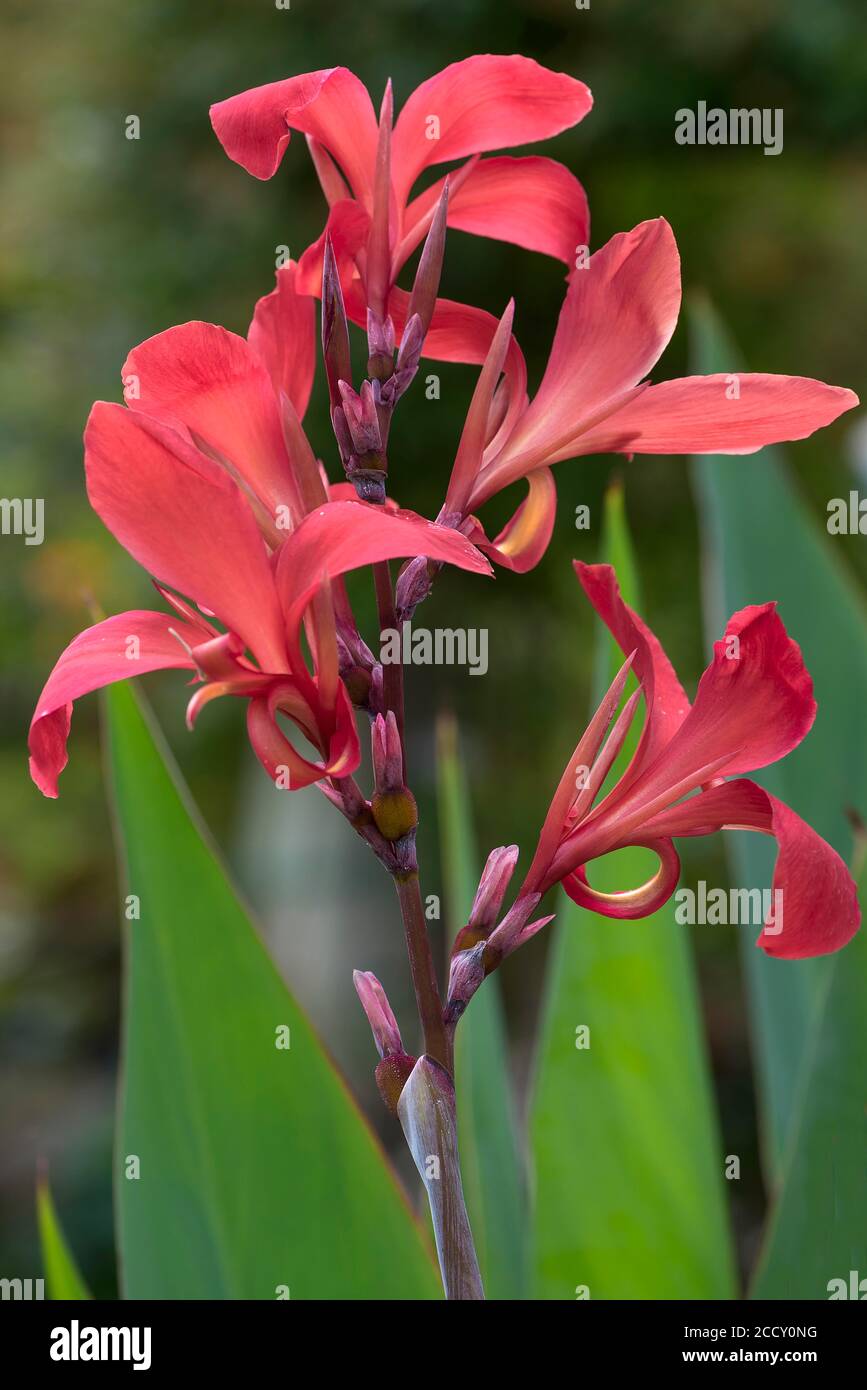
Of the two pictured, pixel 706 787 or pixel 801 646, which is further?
pixel 801 646

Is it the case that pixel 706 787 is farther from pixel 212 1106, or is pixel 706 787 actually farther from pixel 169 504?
pixel 212 1106

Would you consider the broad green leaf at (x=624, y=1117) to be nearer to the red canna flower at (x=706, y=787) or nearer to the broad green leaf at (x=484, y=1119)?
the broad green leaf at (x=484, y=1119)

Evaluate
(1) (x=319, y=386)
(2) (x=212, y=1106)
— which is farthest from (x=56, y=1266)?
(1) (x=319, y=386)

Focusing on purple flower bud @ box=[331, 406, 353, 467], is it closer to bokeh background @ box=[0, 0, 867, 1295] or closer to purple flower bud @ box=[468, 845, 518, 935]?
purple flower bud @ box=[468, 845, 518, 935]

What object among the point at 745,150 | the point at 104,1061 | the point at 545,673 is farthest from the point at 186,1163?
the point at 745,150

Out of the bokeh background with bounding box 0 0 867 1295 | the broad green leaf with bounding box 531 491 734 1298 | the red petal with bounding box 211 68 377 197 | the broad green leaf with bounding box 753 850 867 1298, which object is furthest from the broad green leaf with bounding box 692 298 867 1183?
the bokeh background with bounding box 0 0 867 1295

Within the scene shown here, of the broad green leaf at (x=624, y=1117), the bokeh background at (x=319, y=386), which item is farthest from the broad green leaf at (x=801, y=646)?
the bokeh background at (x=319, y=386)

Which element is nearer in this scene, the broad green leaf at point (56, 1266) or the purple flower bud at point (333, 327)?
the purple flower bud at point (333, 327)
